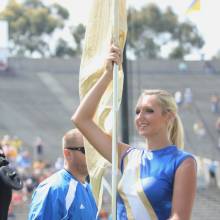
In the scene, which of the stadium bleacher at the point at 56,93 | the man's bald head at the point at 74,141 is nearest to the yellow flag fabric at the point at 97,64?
the man's bald head at the point at 74,141

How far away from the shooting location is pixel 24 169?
2202 centimetres

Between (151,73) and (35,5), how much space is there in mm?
28241

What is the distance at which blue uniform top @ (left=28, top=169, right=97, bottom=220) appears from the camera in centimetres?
371

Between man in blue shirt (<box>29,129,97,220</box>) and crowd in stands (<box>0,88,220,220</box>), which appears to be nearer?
man in blue shirt (<box>29,129,97,220</box>)

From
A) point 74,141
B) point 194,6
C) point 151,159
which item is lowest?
point 74,141

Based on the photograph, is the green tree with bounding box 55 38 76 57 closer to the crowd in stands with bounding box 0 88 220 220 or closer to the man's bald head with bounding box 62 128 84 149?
the crowd in stands with bounding box 0 88 220 220

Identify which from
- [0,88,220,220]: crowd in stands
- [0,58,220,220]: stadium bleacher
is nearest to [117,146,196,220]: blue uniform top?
[0,88,220,220]: crowd in stands

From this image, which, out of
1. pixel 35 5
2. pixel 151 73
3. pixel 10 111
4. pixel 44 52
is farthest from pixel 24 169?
pixel 35 5

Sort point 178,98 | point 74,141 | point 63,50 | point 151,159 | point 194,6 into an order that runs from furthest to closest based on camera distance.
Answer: point 63,50 → point 178,98 → point 194,6 → point 74,141 → point 151,159

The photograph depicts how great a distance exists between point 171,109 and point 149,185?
320mm

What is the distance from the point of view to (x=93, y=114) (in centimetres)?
299

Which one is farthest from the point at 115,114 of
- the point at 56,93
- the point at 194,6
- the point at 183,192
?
the point at 56,93

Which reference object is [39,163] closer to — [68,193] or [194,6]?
[194,6]

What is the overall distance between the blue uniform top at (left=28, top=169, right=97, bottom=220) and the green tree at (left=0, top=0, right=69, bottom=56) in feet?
170
